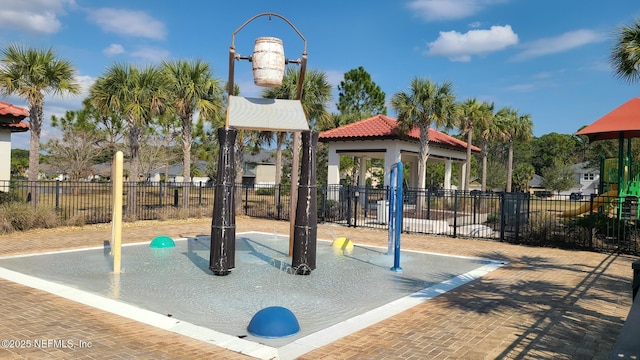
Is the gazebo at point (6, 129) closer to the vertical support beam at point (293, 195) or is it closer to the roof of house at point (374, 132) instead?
the vertical support beam at point (293, 195)

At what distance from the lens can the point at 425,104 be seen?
2175 cm

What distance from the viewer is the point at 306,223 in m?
9.11

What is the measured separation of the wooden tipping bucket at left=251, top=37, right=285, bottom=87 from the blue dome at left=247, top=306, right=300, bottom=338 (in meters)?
5.35

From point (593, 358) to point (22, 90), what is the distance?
19.1 meters

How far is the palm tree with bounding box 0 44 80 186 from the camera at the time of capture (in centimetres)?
1631

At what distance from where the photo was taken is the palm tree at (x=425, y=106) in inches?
857

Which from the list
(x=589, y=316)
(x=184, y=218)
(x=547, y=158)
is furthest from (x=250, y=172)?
(x=589, y=316)

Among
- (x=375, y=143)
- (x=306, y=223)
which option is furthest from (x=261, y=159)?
(x=306, y=223)

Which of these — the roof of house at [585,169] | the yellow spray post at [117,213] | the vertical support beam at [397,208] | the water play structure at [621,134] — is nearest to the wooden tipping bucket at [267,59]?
the yellow spray post at [117,213]

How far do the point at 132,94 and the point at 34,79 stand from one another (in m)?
3.66

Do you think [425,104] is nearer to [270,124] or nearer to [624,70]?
[624,70]

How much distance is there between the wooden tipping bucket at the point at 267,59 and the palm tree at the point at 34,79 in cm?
1170

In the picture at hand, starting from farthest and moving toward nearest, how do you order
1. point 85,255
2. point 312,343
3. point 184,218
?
1. point 184,218
2. point 85,255
3. point 312,343

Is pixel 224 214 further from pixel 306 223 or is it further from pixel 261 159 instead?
pixel 261 159
